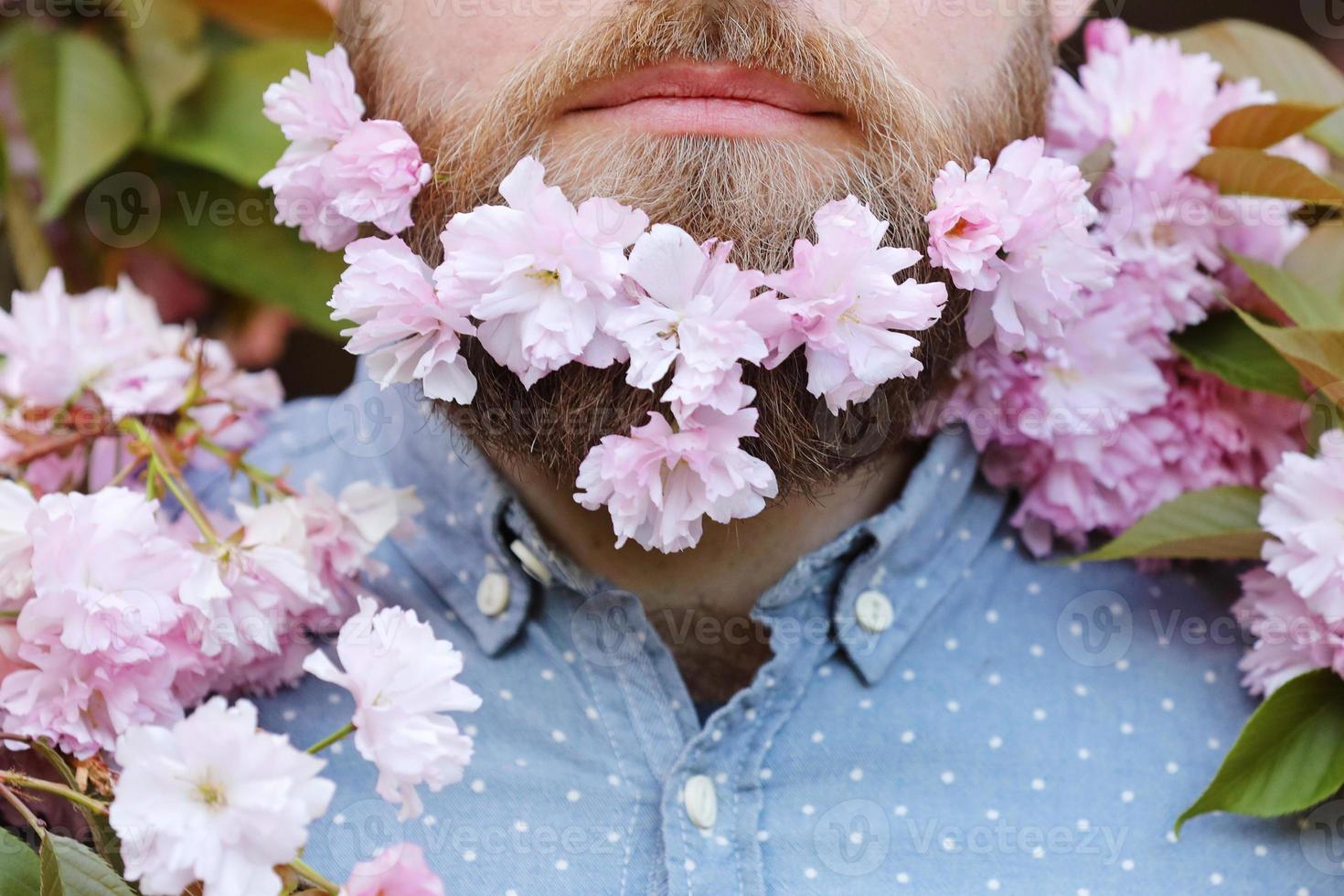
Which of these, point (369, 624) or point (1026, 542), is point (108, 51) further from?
point (1026, 542)

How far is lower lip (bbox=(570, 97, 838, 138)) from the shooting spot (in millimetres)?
861

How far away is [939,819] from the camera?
0.93m

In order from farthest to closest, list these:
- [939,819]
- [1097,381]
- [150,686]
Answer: [1097,381], [939,819], [150,686]

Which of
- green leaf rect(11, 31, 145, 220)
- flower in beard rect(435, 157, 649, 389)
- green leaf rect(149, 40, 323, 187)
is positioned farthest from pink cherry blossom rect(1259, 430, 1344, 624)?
green leaf rect(11, 31, 145, 220)

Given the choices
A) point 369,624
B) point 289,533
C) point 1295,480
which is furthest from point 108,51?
point 1295,480

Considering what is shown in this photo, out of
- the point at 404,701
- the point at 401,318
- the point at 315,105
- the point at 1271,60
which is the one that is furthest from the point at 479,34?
the point at 1271,60

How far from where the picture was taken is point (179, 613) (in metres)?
0.81

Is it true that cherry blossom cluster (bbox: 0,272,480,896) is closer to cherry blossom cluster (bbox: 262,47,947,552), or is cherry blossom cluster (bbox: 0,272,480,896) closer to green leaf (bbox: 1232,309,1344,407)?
cherry blossom cluster (bbox: 262,47,947,552)

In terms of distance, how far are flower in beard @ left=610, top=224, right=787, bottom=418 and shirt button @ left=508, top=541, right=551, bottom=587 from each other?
0.98 feet

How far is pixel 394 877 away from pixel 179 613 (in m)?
0.23

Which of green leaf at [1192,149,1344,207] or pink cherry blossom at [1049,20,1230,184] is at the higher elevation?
pink cherry blossom at [1049,20,1230,184]

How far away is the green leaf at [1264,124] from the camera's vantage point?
3.21 feet

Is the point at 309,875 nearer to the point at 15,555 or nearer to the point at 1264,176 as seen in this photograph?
the point at 15,555

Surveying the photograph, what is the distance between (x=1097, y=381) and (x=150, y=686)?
0.73 metres
